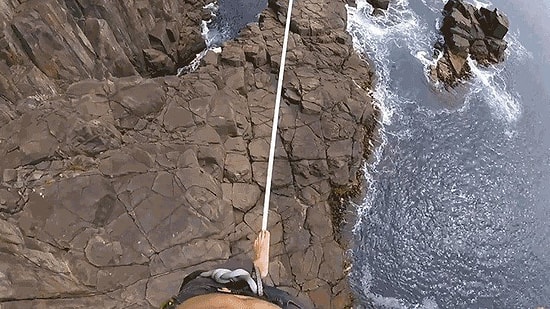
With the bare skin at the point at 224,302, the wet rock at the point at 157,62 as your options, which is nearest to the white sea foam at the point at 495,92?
the wet rock at the point at 157,62

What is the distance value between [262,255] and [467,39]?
25858 mm

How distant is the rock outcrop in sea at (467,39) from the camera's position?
25719 millimetres

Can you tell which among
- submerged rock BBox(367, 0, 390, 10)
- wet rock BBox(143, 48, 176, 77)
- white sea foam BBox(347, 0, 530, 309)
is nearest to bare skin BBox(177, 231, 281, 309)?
white sea foam BBox(347, 0, 530, 309)

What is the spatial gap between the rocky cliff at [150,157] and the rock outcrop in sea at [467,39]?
7.68 meters

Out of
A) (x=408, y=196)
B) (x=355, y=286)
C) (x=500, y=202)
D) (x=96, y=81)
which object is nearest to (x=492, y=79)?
(x=500, y=202)

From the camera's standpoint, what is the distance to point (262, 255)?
177 inches

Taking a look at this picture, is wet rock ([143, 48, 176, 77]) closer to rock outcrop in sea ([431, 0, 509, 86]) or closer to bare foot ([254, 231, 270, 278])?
rock outcrop in sea ([431, 0, 509, 86])

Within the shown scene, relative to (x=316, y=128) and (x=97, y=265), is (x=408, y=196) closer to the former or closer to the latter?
(x=316, y=128)

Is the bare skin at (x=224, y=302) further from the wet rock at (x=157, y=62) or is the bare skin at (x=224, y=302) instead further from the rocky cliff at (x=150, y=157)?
the wet rock at (x=157, y=62)

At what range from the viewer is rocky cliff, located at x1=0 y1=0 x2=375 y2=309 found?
12.6 metres

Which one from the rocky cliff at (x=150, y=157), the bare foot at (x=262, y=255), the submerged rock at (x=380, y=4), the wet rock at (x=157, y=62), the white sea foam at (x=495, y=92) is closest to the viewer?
the bare foot at (x=262, y=255)

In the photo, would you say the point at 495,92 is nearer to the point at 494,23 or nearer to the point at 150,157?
the point at 494,23

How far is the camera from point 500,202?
21375 millimetres

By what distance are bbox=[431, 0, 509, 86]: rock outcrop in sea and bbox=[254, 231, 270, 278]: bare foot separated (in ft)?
74.6
